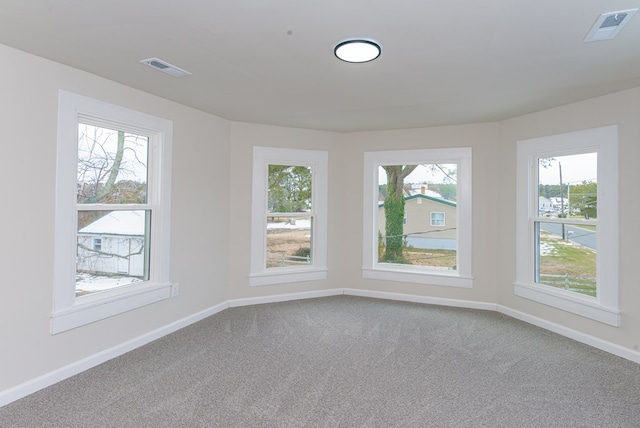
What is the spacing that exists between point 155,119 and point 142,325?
1950 millimetres

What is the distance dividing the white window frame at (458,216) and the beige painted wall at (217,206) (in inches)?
3.4

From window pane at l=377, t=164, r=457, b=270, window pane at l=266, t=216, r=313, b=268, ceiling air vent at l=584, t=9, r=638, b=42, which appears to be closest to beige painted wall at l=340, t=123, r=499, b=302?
window pane at l=377, t=164, r=457, b=270

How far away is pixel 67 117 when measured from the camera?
277 centimetres

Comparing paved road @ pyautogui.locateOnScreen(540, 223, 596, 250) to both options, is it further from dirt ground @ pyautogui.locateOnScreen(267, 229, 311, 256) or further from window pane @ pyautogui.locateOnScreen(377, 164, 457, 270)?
dirt ground @ pyautogui.locateOnScreen(267, 229, 311, 256)

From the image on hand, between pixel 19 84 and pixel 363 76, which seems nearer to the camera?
pixel 19 84

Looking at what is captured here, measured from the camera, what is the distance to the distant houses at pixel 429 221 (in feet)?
16.0

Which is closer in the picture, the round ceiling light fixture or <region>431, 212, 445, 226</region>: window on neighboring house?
the round ceiling light fixture

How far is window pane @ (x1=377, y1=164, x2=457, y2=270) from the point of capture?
489 cm

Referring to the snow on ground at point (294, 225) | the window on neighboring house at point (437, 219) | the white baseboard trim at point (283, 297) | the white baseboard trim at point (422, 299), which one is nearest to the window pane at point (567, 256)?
the white baseboard trim at point (422, 299)

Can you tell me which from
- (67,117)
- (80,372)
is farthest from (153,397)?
(67,117)

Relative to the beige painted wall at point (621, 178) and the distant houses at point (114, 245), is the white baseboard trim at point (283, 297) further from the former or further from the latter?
the beige painted wall at point (621, 178)

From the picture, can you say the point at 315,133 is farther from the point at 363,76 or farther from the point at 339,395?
the point at 339,395

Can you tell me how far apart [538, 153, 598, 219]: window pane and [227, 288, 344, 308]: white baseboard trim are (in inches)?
109

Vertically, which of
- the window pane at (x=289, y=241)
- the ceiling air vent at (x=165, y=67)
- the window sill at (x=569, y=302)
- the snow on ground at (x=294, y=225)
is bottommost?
the window sill at (x=569, y=302)
